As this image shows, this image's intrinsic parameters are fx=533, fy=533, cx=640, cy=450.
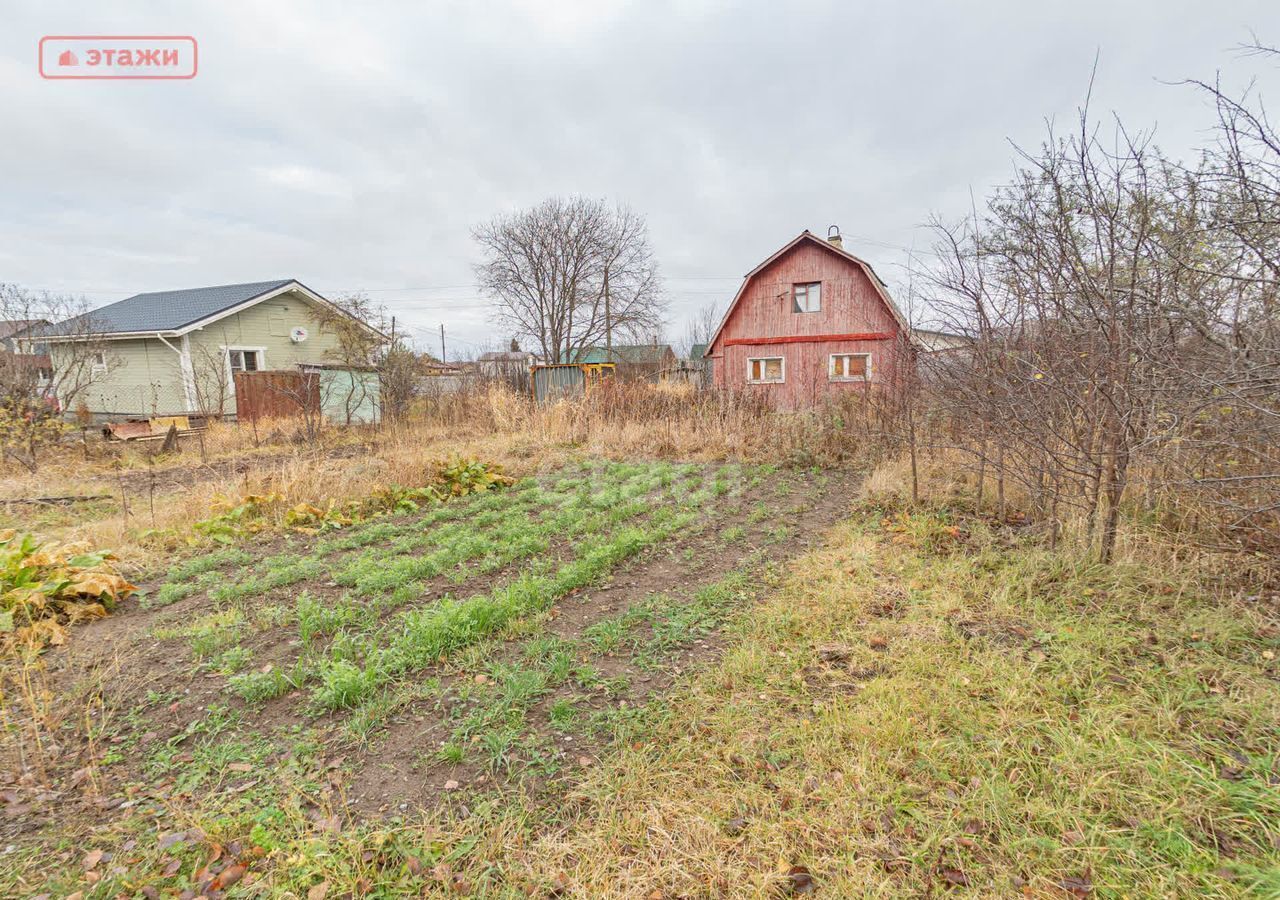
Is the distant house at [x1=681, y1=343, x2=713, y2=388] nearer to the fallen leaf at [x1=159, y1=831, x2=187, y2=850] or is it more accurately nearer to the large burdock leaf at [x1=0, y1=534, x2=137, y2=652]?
the large burdock leaf at [x1=0, y1=534, x2=137, y2=652]

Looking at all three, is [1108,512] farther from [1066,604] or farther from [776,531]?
[776,531]

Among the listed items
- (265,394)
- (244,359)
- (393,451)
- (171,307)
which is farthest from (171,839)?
(171,307)

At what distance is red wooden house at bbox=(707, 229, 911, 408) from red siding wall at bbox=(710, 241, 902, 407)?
25mm

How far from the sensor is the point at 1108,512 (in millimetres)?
4020

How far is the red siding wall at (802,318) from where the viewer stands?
53.3ft

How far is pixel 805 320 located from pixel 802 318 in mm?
128

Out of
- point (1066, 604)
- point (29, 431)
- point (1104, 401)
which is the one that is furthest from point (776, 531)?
point (29, 431)

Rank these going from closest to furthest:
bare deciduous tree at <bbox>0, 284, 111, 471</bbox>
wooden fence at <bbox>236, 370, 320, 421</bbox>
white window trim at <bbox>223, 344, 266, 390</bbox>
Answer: bare deciduous tree at <bbox>0, 284, 111, 471</bbox> → wooden fence at <bbox>236, 370, 320, 421</bbox> → white window trim at <bbox>223, 344, 266, 390</bbox>

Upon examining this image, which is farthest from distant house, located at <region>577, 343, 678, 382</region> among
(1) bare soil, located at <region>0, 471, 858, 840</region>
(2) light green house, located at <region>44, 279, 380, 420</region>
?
(1) bare soil, located at <region>0, 471, 858, 840</region>

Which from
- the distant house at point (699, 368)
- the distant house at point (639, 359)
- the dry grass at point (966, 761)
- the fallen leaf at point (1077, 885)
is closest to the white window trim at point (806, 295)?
the distant house at point (699, 368)

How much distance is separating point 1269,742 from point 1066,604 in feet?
4.50

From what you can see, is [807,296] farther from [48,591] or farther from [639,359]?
[48,591]

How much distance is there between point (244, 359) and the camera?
17.8m

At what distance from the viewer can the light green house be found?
1581 cm
